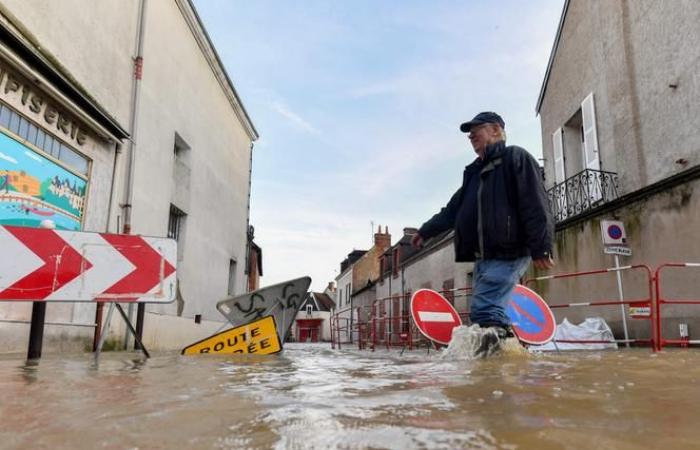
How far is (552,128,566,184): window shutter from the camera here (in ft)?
44.6

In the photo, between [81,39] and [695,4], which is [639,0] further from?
[81,39]

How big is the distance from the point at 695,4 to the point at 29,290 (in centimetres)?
1046

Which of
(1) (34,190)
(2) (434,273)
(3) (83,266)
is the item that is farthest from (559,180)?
(3) (83,266)

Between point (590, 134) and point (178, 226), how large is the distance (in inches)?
385

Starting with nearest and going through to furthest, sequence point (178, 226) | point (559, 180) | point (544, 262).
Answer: point (544, 262) → point (178, 226) → point (559, 180)

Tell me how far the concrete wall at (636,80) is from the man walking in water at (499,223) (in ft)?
20.9

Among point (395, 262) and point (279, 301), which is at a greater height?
point (395, 262)

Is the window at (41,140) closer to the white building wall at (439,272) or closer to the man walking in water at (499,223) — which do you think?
the man walking in water at (499,223)

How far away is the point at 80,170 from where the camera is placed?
7.64m

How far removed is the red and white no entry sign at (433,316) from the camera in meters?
5.80

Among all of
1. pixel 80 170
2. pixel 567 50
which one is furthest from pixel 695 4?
pixel 80 170

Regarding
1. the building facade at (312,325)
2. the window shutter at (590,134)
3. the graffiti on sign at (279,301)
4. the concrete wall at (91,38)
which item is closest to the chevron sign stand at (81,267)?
the graffiti on sign at (279,301)

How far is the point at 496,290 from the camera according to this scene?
4344mm

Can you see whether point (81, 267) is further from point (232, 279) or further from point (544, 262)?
point (232, 279)
